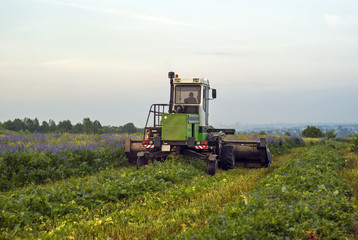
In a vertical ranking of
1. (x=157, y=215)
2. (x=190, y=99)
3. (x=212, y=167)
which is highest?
(x=190, y=99)

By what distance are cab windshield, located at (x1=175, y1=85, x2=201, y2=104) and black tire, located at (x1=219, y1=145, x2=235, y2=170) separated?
2362 mm

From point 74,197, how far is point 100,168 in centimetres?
621

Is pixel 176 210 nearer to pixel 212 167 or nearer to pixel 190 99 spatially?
pixel 212 167

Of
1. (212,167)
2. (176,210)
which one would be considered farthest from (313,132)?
(176,210)

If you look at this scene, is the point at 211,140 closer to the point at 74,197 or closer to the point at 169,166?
the point at 169,166

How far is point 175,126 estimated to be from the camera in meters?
13.8

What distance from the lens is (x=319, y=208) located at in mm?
6910

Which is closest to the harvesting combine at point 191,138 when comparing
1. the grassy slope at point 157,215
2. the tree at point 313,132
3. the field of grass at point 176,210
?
the field of grass at point 176,210

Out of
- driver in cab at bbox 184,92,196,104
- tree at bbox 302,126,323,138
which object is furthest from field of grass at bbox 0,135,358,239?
tree at bbox 302,126,323,138

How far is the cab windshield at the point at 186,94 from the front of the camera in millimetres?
14883

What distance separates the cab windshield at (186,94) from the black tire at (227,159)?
2.36 meters

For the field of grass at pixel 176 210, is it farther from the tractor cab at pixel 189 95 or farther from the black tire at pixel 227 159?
the tractor cab at pixel 189 95

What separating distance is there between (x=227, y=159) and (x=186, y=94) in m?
3.04

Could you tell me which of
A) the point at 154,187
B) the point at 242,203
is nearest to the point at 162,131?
the point at 154,187
